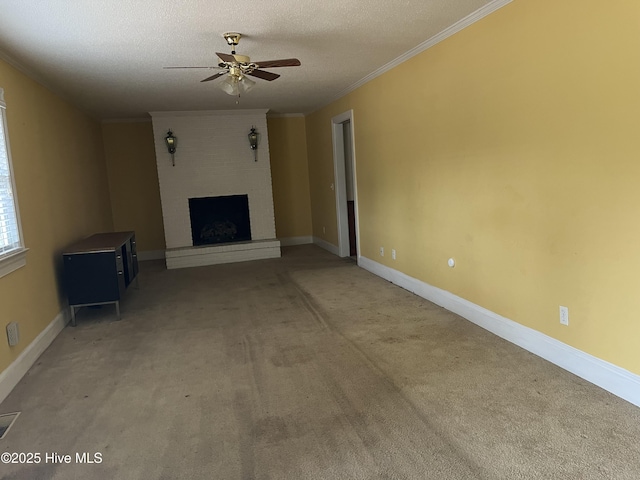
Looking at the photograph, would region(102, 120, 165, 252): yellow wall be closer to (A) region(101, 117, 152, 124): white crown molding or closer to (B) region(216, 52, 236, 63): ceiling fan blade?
(A) region(101, 117, 152, 124): white crown molding

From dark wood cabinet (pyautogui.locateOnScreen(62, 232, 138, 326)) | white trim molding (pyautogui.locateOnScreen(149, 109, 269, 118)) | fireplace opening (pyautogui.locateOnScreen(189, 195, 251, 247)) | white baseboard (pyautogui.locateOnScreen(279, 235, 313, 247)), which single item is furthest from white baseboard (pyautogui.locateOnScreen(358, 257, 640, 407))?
white trim molding (pyautogui.locateOnScreen(149, 109, 269, 118))

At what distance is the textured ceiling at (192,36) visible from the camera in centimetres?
278

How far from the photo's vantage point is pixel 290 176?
814 centimetres

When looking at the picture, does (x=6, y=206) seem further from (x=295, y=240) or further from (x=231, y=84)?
(x=295, y=240)

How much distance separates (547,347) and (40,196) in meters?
4.14

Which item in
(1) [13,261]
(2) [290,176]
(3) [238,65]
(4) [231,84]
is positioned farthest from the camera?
(2) [290,176]

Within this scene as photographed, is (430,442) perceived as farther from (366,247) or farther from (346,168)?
(346,168)

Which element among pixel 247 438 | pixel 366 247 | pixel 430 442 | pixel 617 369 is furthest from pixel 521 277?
pixel 366 247

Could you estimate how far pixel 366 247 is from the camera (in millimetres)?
5848

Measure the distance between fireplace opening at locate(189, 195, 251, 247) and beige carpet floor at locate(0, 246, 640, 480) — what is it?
10.8 ft

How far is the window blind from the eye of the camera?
314 centimetres

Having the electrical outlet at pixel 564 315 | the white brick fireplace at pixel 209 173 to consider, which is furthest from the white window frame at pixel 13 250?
the electrical outlet at pixel 564 315

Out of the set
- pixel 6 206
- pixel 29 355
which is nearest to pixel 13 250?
pixel 6 206

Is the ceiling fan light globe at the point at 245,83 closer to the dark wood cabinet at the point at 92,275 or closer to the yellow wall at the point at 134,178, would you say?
the dark wood cabinet at the point at 92,275
